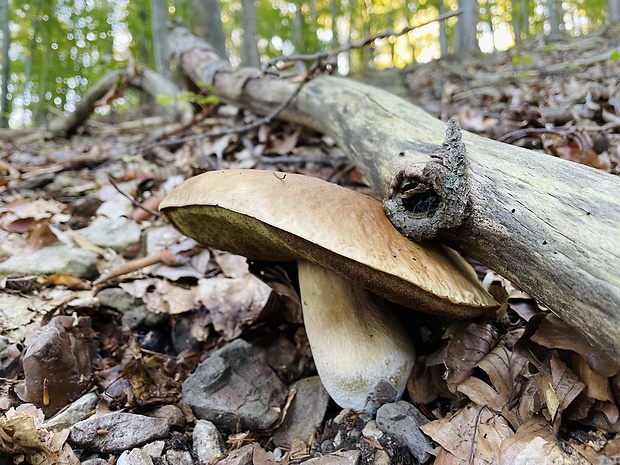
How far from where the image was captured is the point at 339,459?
135 centimetres

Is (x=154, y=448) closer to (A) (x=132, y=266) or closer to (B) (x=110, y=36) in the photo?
(A) (x=132, y=266)

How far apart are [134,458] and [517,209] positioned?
1.35 m

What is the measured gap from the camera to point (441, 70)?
21.6 feet

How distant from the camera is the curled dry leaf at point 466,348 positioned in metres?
1.41

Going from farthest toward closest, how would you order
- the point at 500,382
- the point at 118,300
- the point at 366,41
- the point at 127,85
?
the point at 127,85 → the point at 366,41 → the point at 118,300 → the point at 500,382

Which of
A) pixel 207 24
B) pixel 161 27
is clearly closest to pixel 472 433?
pixel 161 27

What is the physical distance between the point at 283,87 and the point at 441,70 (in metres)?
4.25

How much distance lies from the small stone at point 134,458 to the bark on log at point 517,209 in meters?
1.07

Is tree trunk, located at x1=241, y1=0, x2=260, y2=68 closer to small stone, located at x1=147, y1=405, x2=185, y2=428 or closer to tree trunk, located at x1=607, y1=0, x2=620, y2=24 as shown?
small stone, located at x1=147, y1=405, x2=185, y2=428

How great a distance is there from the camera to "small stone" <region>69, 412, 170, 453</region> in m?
1.34

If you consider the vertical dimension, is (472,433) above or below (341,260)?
below

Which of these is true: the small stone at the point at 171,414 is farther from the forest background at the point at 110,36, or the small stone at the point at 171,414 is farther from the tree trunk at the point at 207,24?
the tree trunk at the point at 207,24

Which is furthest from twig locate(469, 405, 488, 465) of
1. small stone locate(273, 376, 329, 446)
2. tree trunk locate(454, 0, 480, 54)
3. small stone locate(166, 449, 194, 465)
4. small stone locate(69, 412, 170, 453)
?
tree trunk locate(454, 0, 480, 54)

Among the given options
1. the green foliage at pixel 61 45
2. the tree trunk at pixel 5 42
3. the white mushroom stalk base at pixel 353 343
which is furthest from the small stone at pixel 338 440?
the tree trunk at pixel 5 42
